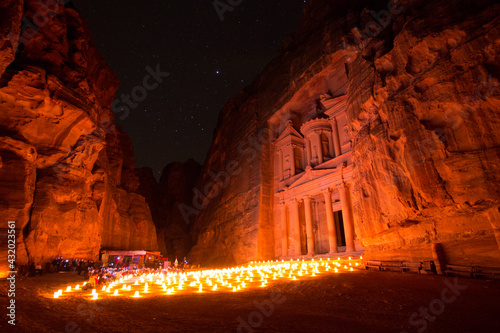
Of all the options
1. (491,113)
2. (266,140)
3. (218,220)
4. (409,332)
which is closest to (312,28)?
(266,140)

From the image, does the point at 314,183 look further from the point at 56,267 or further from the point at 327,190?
the point at 56,267

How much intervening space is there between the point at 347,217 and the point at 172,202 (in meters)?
39.4

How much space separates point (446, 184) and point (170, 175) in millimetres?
53088

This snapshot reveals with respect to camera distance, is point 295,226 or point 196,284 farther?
point 295,226

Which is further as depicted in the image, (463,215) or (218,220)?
(218,220)

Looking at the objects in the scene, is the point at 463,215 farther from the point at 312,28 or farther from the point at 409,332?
the point at 312,28

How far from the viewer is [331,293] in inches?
327

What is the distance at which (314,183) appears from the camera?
2611 centimetres

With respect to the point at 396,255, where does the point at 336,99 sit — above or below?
above

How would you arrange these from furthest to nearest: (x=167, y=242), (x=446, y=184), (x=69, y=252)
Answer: (x=167, y=242)
(x=69, y=252)
(x=446, y=184)

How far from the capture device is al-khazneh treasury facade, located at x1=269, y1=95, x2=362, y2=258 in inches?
953

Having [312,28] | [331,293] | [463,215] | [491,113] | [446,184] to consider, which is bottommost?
[331,293]

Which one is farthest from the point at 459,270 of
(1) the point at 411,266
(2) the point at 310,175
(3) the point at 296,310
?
(2) the point at 310,175

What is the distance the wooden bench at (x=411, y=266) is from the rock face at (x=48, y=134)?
17740 millimetres
